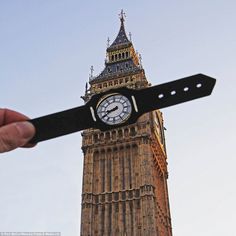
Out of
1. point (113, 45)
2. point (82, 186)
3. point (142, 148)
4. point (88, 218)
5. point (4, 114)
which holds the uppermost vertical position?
point (113, 45)

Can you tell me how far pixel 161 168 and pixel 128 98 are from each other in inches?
1919

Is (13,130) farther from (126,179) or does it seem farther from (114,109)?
(126,179)

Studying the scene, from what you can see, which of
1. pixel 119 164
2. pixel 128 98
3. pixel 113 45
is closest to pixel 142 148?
pixel 119 164

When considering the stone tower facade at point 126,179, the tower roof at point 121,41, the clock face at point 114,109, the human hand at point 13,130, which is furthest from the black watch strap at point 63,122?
the tower roof at point 121,41

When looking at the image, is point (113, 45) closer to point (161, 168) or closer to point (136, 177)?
point (161, 168)

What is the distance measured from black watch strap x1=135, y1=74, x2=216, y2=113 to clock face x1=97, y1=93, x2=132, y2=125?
0.54 feet

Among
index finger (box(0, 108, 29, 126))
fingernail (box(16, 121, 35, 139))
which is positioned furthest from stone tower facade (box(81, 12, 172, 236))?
index finger (box(0, 108, 29, 126))

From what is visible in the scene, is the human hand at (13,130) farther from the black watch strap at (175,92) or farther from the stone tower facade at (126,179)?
the stone tower facade at (126,179)

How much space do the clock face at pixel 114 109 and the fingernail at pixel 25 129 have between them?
3.21ft

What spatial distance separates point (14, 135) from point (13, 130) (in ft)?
0.14

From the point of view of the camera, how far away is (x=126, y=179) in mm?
44344

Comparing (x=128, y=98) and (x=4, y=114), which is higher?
(x=128, y=98)

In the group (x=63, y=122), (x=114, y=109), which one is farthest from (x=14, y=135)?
(x=114, y=109)

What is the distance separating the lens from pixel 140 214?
41.3 metres
